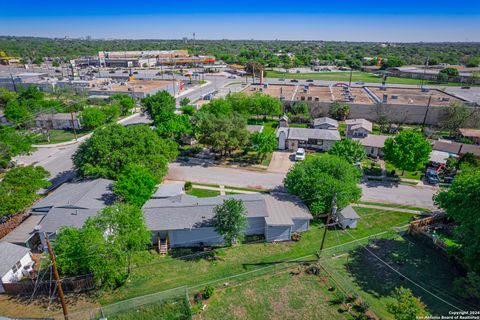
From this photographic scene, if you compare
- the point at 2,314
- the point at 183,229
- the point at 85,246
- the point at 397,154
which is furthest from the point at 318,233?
the point at 2,314

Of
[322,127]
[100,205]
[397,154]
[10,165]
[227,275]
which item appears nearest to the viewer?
[227,275]

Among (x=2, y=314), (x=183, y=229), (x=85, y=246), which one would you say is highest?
(x=85, y=246)

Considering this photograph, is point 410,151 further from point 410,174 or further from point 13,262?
point 13,262

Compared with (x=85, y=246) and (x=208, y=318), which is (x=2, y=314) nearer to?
(x=85, y=246)

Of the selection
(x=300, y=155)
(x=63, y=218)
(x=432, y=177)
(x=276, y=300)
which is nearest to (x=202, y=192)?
(x=63, y=218)

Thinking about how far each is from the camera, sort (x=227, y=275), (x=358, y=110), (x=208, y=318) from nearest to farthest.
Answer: (x=208, y=318) → (x=227, y=275) → (x=358, y=110)

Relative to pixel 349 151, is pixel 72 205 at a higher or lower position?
lower

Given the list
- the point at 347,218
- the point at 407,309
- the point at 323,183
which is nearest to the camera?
the point at 407,309
